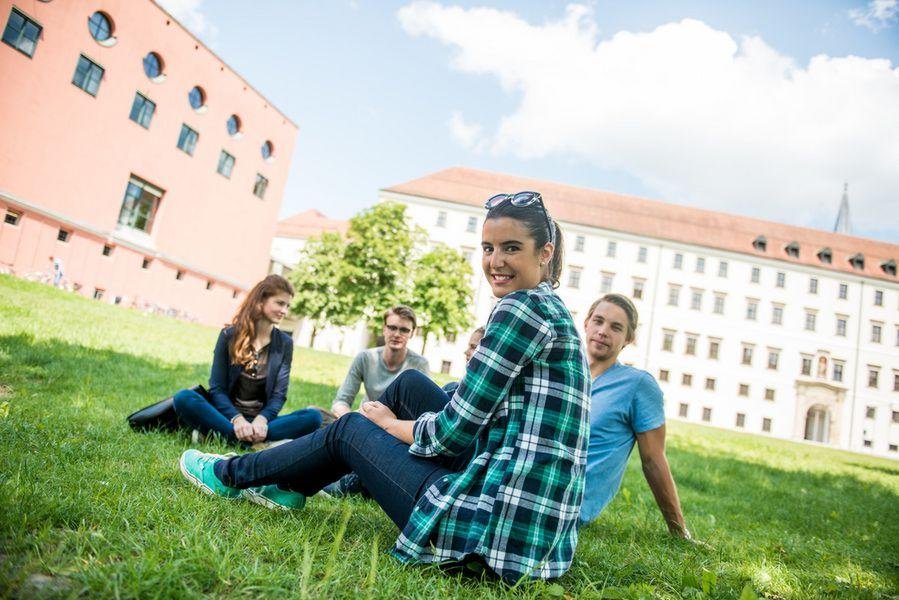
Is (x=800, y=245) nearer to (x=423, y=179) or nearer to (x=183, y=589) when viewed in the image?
(x=423, y=179)

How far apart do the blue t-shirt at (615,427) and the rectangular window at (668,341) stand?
4509 cm

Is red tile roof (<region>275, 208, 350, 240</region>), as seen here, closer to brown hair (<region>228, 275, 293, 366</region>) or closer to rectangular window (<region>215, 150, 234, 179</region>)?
rectangular window (<region>215, 150, 234, 179</region>)

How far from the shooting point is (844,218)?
61.0 m

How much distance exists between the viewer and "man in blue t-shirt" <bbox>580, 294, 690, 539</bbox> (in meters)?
3.33

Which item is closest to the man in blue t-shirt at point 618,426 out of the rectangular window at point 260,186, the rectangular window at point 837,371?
the rectangular window at point 260,186

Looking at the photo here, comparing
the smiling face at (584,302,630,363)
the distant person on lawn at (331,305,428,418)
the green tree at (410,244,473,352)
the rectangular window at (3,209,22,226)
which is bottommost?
the distant person on lawn at (331,305,428,418)

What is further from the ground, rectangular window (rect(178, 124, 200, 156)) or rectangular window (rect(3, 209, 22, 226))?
rectangular window (rect(178, 124, 200, 156))

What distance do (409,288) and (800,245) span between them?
37347 millimetres

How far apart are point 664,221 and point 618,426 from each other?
4925cm

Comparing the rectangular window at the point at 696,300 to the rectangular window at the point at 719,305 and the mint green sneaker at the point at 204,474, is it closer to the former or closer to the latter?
the rectangular window at the point at 719,305

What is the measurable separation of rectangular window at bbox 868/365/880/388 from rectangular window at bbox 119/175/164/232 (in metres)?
55.5

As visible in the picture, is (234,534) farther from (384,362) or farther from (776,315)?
(776,315)

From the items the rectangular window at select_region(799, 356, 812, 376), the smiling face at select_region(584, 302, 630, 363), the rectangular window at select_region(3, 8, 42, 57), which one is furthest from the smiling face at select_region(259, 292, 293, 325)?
the rectangular window at select_region(799, 356, 812, 376)

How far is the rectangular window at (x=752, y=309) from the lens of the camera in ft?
149
